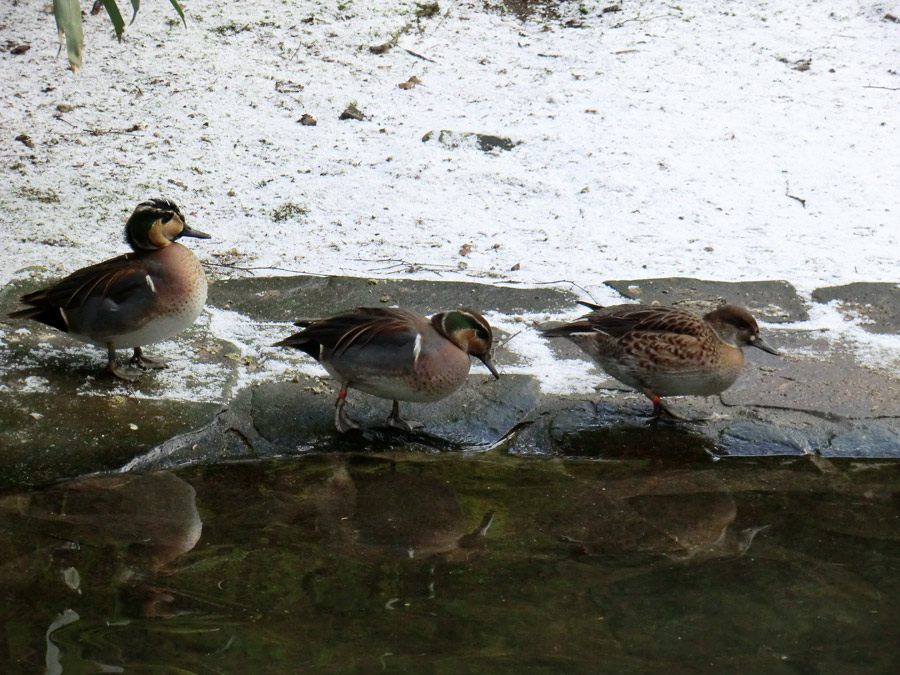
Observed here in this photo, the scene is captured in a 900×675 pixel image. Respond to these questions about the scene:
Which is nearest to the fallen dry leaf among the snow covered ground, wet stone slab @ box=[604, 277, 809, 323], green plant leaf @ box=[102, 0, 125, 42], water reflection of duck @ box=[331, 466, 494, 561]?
the snow covered ground

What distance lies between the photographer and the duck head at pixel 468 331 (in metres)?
4.60

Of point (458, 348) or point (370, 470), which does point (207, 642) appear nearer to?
point (370, 470)

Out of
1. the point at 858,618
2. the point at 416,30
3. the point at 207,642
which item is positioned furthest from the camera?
the point at 416,30

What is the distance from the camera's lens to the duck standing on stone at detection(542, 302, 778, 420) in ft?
15.3

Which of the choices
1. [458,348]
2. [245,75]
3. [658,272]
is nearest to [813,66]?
[658,272]

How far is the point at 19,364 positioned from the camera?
15.9ft

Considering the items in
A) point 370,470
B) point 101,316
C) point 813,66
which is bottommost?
point 370,470

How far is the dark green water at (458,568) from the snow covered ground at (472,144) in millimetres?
1590

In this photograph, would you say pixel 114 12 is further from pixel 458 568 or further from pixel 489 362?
pixel 458 568

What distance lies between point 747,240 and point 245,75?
3866 millimetres

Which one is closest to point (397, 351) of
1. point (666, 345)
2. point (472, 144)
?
point (666, 345)

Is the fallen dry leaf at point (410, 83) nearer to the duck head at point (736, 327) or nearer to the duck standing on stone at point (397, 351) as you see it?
the duck standing on stone at point (397, 351)

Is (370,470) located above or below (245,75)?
below

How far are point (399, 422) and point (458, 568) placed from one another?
1045 millimetres
